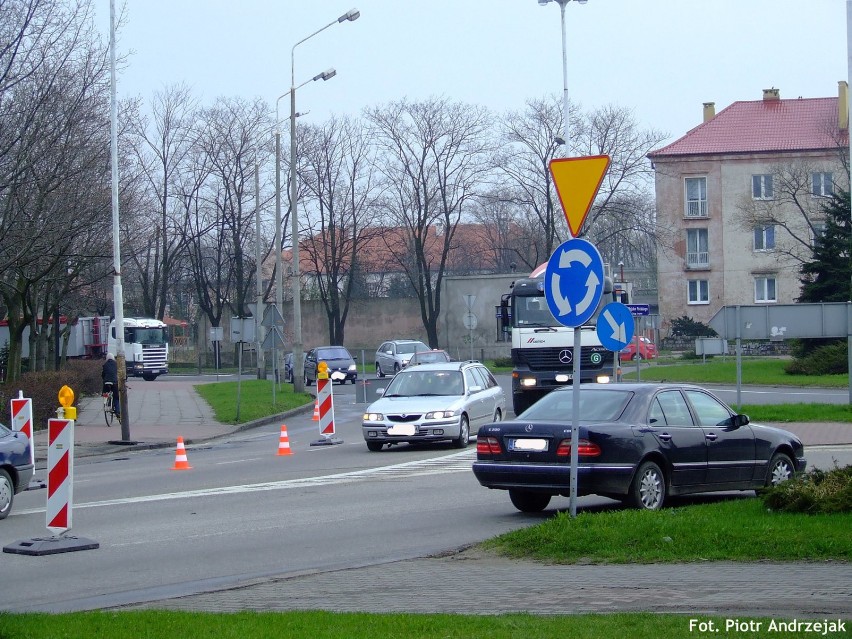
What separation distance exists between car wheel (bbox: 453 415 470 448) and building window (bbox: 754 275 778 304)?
51.2 meters

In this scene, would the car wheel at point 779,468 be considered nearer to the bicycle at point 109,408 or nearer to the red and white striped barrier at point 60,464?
the red and white striped barrier at point 60,464

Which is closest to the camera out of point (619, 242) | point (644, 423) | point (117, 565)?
point (117, 565)

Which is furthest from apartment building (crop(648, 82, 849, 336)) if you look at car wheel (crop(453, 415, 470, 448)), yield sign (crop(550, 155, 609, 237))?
yield sign (crop(550, 155, 609, 237))

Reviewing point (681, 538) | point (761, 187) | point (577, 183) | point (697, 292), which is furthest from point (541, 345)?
point (761, 187)

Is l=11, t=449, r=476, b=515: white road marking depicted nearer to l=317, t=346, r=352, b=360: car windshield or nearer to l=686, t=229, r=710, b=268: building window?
l=317, t=346, r=352, b=360: car windshield

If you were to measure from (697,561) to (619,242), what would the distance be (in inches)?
2760

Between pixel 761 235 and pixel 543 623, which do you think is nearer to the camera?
pixel 543 623

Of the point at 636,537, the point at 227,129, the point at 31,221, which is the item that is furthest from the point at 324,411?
the point at 227,129

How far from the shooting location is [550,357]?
26938 mm

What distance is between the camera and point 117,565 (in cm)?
1034

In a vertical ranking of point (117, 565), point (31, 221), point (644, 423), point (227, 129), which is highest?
point (227, 129)

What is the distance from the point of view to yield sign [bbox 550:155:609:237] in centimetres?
975

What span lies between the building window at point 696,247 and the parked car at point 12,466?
196 feet

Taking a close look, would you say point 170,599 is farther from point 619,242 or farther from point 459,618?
point 619,242
